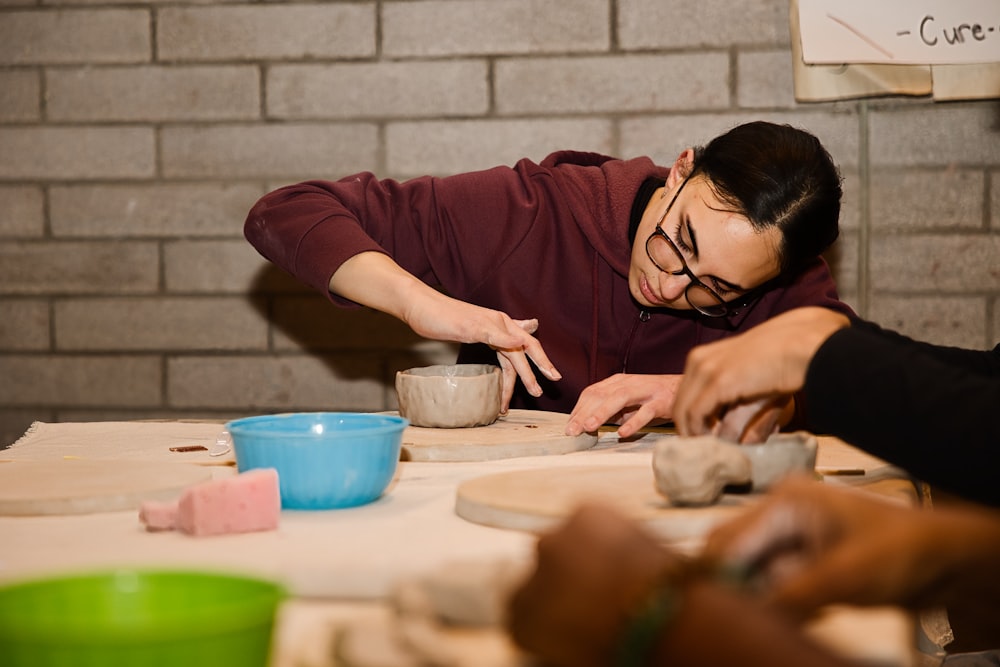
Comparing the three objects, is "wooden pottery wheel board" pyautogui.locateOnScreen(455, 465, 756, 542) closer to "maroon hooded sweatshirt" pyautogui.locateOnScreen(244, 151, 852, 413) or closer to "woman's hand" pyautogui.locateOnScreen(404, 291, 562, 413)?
"woman's hand" pyautogui.locateOnScreen(404, 291, 562, 413)

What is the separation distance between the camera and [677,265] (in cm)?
189

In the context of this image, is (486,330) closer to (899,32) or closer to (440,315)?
(440,315)

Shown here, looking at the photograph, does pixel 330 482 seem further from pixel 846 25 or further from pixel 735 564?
pixel 846 25

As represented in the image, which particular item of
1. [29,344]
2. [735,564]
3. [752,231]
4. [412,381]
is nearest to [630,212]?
[752,231]

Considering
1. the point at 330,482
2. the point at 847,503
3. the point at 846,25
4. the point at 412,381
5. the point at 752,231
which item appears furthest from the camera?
the point at 846,25

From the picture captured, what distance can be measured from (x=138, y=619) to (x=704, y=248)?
1407 millimetres

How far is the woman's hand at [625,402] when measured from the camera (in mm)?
1495

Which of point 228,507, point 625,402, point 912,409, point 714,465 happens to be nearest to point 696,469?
point 714,465

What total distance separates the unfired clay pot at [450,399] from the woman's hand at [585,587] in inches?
38.2

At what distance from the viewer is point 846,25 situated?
2879 mm

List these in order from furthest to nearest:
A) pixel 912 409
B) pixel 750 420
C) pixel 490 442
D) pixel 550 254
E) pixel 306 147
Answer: pixel 306 147 → pixel 550 254 → pixel 490 442 → pixel 750 420 → pixel 912 409

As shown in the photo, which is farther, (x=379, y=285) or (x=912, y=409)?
(x=379, y=285)

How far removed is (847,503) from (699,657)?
0.59ft

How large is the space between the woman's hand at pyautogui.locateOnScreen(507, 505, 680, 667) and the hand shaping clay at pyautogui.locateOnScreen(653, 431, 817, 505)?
38 cm
